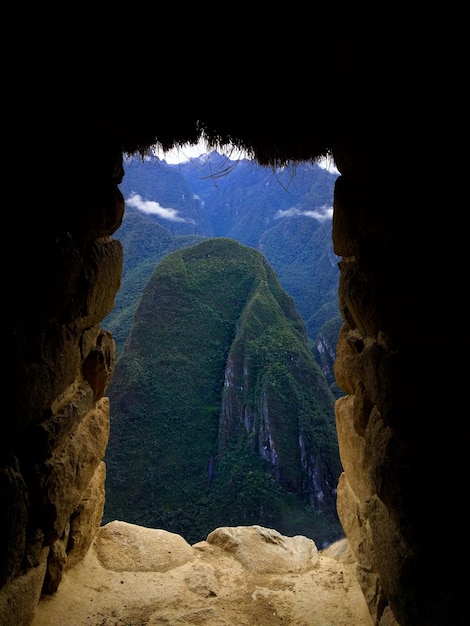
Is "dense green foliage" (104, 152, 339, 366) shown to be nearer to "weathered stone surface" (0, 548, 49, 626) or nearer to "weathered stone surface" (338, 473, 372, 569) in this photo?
"weathered stone surface" (338, 473, 372, 569)

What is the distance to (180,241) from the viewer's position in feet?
287

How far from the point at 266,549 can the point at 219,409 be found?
161 ft

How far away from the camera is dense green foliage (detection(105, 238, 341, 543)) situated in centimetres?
3941

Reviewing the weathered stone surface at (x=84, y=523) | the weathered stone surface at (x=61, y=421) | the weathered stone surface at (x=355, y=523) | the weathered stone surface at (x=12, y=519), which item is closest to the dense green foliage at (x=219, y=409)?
the weathered stone surface at (x=355, y=523)

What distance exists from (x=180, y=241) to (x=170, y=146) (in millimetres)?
86281

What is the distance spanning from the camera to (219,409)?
51.7 metres

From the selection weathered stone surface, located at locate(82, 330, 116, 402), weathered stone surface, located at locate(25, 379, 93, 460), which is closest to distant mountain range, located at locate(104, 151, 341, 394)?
weathered stone surface, located at locate(82, 330, 116, 402)

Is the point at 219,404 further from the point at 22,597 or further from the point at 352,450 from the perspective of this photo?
the point at 22,597

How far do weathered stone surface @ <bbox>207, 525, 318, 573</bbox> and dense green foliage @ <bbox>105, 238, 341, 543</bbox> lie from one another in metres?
36.0

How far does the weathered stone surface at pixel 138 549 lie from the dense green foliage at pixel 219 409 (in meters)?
36.5

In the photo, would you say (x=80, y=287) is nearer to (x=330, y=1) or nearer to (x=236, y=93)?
(x=236, y=93)

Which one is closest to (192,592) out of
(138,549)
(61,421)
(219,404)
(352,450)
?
(138,549)

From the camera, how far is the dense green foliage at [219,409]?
39406 mm

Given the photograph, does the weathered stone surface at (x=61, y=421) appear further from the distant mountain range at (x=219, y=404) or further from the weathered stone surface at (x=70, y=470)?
the distant mountain range at (x=219, y=404)
